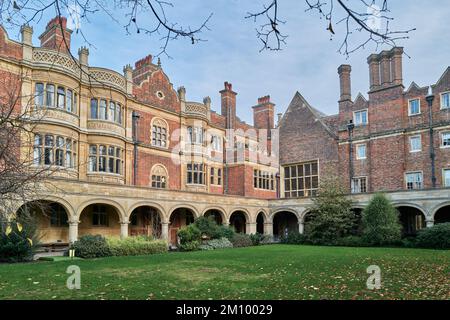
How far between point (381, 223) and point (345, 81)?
12959mm

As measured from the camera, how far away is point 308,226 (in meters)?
27.5

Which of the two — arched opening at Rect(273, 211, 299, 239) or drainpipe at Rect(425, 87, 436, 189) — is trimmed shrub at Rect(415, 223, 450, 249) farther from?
arched opening at Rect(273, 211, 299, 239)

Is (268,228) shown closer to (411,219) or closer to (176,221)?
(176,221)

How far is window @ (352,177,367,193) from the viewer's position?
97.9 ft

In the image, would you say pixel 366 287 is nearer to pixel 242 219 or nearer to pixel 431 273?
pixel 431 273

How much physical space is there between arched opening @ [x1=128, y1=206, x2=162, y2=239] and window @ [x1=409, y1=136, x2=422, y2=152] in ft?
58.3

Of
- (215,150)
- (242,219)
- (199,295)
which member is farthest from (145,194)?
(199,295)

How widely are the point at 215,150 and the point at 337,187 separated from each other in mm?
9408

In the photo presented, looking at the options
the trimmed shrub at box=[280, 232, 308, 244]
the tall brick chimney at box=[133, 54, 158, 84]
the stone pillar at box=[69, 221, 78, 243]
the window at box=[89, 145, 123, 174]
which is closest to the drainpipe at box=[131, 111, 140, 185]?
the window at box=[89, 145, 123, 174]

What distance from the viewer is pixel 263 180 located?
3394cm

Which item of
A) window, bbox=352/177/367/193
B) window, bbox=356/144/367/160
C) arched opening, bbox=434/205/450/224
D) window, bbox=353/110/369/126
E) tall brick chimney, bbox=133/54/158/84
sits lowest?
arched opening, bbox=434/205/450/224

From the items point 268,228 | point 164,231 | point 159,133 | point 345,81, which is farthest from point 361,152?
point 164,231

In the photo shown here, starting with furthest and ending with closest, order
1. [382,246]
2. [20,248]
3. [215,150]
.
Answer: [215,150] < [382,246] < [20,248]

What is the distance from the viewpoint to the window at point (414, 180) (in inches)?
1075
